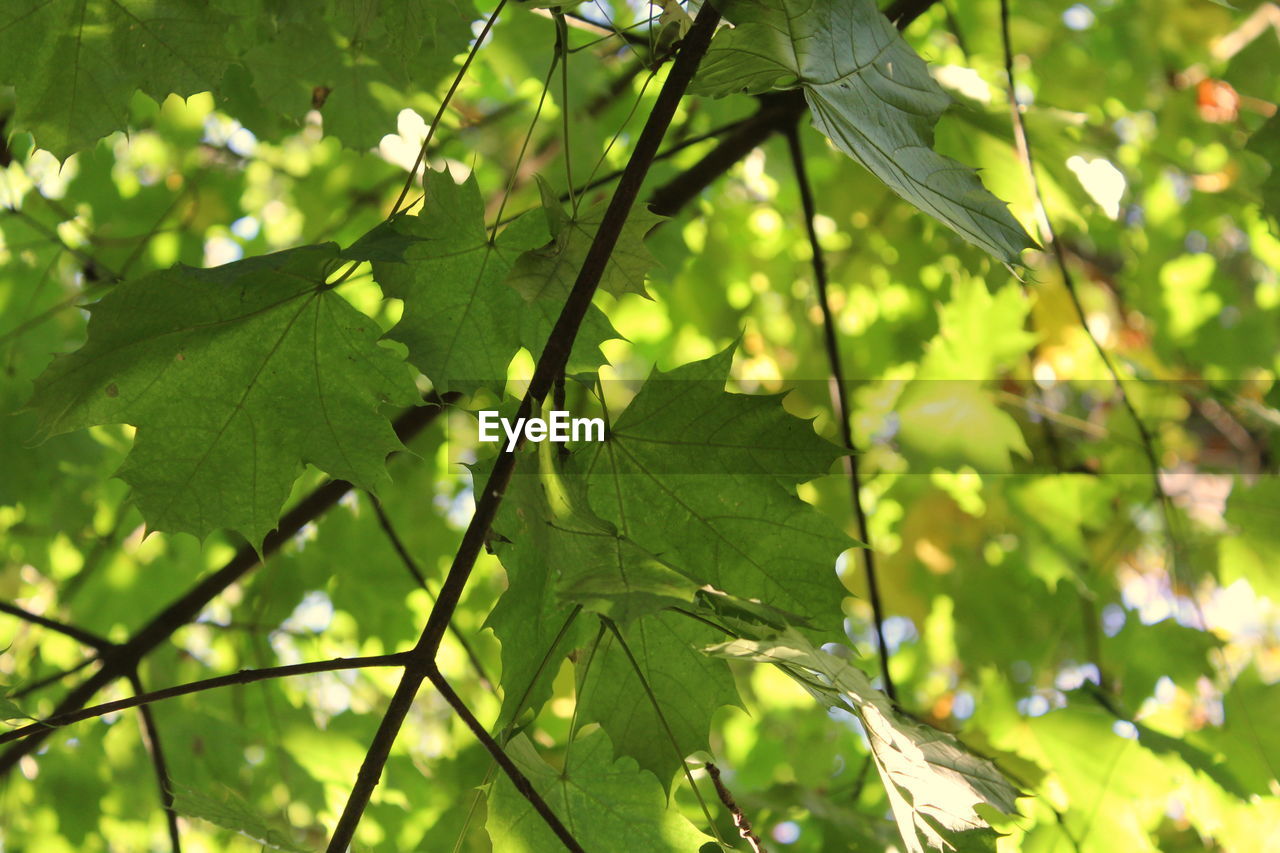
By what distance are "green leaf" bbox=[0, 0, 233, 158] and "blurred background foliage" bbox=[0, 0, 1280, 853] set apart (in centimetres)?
21

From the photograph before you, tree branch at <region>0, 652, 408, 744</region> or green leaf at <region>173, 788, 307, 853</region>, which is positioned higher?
tree branch at <region>0, 652, 408, 744</region>

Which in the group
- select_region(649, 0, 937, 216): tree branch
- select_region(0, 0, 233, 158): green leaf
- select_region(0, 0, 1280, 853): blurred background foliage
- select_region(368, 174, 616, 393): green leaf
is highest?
select_region(0, 0, 233, 158): green leaf

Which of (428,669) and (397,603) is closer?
(428,669)

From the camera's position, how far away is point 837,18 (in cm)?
78

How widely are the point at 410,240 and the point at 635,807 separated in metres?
0.63

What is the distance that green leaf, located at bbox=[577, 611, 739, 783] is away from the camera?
95 cm

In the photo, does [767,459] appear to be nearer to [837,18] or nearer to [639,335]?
[837,18]

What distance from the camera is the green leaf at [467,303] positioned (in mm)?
947

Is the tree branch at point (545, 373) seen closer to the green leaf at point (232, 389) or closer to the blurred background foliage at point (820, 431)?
the green leaf at point (232, 389)

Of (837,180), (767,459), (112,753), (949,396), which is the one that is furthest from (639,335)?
(767,459)

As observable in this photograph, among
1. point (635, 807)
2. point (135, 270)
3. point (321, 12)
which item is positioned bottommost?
point (635, 807)

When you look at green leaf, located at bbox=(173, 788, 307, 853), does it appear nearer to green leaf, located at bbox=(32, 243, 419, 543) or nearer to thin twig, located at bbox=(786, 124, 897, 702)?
green leaf, located at bbox=(32, 243, 419, 543)

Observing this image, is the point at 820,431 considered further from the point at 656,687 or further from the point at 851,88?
the point at 851,88

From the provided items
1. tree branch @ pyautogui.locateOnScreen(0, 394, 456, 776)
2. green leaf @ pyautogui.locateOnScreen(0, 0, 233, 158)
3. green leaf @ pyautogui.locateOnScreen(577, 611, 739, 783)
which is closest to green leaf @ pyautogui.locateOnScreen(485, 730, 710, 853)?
green leaf @ pyautogui.locateOnScreen(577, 611, 739, 783)
